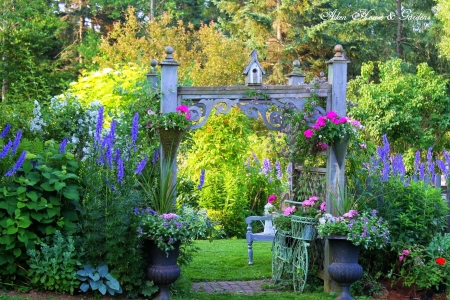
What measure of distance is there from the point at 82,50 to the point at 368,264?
14.8 meters

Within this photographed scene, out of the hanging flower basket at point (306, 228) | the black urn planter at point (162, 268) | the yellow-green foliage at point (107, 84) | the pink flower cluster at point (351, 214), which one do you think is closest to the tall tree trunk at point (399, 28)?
the yellow-green foliage at point (107, 84)

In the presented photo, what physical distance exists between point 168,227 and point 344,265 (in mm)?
1808

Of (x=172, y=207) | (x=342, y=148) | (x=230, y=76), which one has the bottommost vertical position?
(x=172, y=207)

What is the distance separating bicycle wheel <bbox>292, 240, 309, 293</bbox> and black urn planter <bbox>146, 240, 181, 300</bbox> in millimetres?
1478

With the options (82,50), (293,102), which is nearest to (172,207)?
(293,102)

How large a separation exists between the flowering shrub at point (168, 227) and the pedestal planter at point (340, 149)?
161 cm

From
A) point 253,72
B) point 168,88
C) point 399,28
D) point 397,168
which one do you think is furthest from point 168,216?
point 399,28

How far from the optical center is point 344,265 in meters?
5.72

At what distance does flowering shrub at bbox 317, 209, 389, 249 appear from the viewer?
5594mm

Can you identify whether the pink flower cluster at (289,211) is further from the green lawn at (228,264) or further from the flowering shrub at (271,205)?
the green lawn at (228,264)

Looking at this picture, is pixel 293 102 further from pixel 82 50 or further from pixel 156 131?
pixel 82 50

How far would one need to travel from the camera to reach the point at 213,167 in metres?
11.8

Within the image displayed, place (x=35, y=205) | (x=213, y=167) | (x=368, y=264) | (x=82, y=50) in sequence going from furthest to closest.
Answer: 1. (x=82, y=50)
2. (x=213, y=167)
3. (x=368, y=264)
4. (x=35, y=205)

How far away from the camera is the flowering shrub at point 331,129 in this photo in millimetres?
5852
